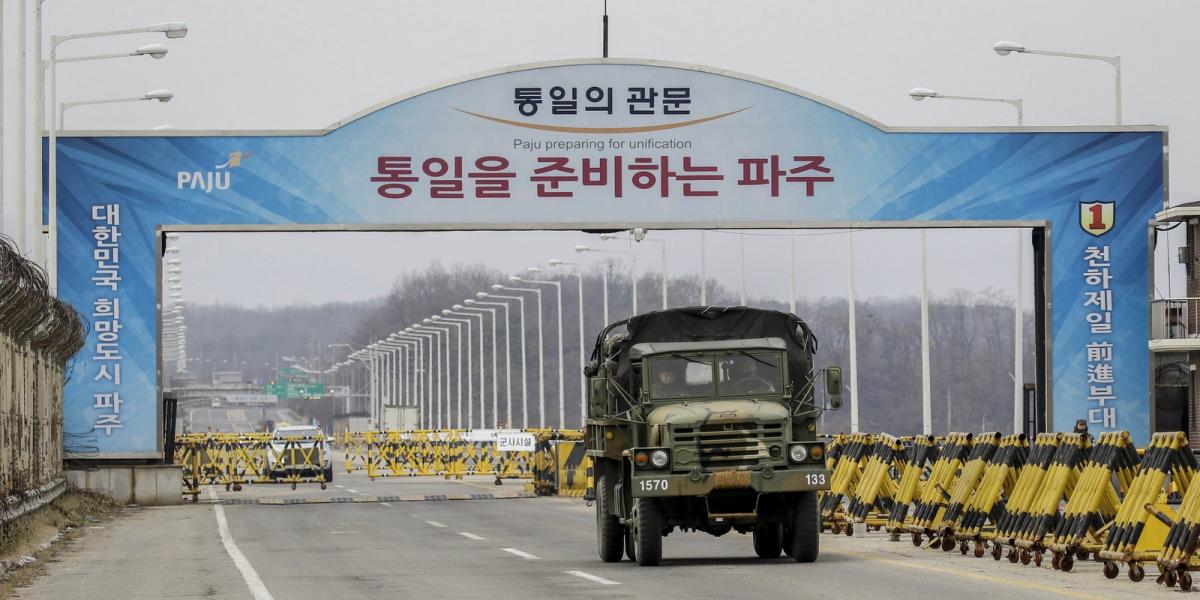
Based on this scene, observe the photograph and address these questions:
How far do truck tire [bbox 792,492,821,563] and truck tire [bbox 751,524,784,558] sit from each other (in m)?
1.07

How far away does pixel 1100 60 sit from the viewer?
43312 millimetres

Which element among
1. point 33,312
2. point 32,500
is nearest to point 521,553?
point 33,312

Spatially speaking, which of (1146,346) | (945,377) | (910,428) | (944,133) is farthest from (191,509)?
(945,377)

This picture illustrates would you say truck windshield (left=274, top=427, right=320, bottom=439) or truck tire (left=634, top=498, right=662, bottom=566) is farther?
truck windshield (left=274, top=427, right=320, bottom=439)

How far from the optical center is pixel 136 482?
132ft

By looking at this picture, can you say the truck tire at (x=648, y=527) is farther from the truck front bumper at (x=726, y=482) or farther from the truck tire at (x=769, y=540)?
the truck tire at (x=769, y=540)

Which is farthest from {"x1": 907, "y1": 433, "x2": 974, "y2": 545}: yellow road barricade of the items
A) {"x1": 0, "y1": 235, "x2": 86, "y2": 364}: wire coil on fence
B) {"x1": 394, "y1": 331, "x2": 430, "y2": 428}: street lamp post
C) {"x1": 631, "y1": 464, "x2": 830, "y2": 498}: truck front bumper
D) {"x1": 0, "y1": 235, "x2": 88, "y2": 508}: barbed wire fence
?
{"x1": 394, "y1": 331, "x2": 430, "y2": 428}: street lamp post

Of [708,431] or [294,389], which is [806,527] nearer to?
[708,431]

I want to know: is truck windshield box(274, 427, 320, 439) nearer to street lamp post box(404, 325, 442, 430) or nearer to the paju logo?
the paju logo

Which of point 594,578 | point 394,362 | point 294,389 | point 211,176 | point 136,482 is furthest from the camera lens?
point 294,389

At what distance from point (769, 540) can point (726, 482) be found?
7.38 ft

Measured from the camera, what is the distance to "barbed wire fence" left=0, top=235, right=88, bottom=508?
23.9 metres

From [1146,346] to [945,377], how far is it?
347 ft

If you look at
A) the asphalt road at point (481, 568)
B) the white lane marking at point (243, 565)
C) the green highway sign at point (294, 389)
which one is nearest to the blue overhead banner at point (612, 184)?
the white lane marking at point (243, 565)
